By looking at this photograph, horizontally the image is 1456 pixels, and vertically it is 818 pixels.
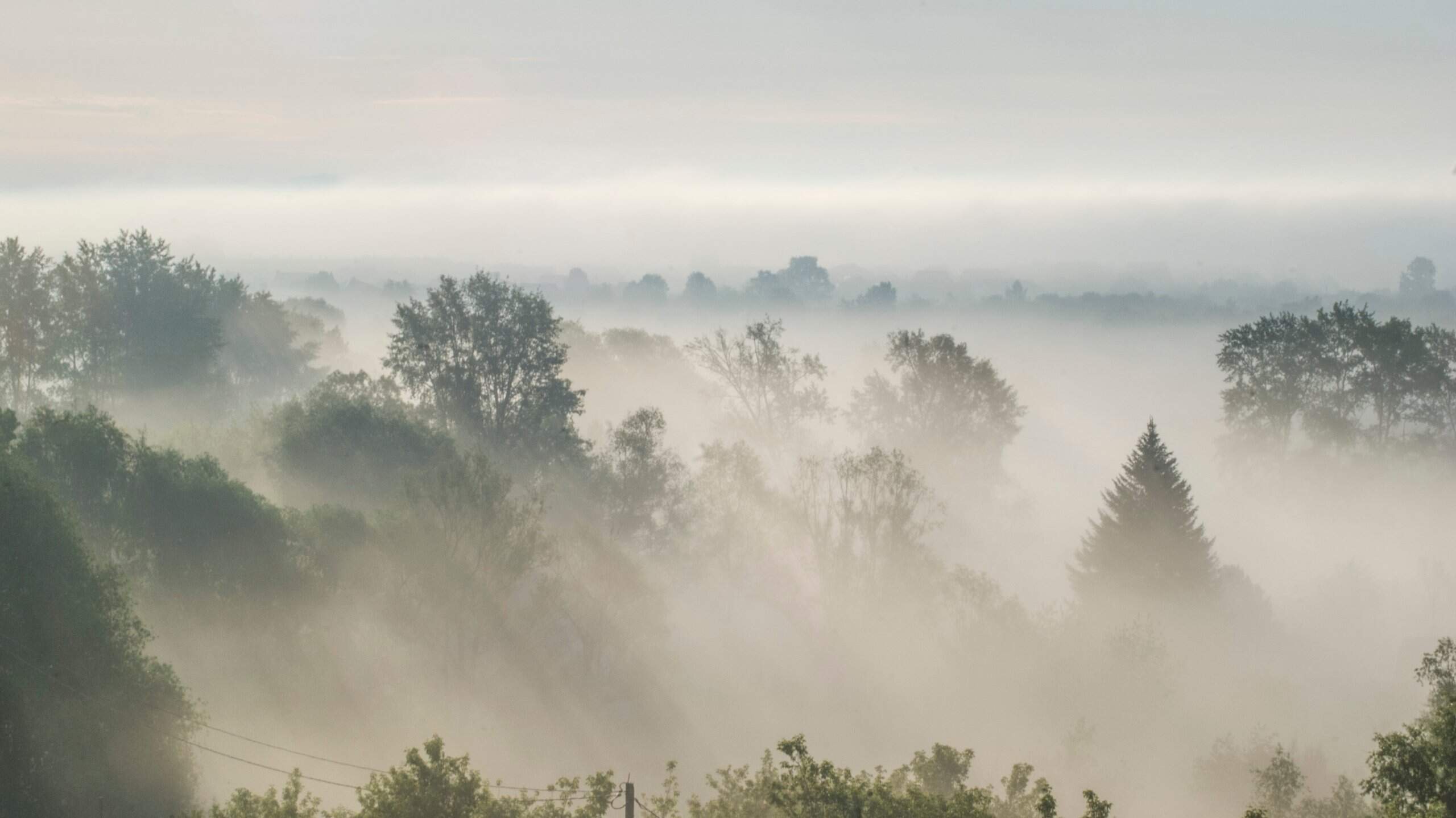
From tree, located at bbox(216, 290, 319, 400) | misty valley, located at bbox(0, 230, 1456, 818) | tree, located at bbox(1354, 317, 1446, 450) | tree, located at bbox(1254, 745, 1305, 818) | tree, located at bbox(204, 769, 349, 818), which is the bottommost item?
tree, located at bbox(204, 769, 349, 818)

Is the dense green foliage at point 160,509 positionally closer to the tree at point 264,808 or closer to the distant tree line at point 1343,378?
the tree at point 264,808

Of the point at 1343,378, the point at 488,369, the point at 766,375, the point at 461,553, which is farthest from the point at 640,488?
the point at 1343,378

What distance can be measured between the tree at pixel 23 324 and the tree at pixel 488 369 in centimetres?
1916

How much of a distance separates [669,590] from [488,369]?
15881mm

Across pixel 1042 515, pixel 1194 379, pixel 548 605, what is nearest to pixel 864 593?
pixel 548 605

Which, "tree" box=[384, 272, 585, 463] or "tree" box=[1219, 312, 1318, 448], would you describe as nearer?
"tree" box=[384, 272, 585, 463]

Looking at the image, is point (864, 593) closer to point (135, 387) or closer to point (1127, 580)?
point (1127, 580)

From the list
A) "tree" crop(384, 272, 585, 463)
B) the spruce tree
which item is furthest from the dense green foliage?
the spruce tree

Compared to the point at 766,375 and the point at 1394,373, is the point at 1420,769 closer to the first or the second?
the point at 766,375

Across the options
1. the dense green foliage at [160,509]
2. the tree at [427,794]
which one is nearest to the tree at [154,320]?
the dense green foliage at [160,509]

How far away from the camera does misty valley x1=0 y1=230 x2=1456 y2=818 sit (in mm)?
29469

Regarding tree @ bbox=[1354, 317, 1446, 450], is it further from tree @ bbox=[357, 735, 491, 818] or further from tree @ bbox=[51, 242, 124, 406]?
tree @ bbox=[51, 242, 124, 406]

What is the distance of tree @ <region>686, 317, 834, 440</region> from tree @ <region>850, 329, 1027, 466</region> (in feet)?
22.7

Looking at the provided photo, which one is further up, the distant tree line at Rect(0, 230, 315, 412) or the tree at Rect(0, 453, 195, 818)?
the distant tree line at Rect(0, 230, 315, 412)
